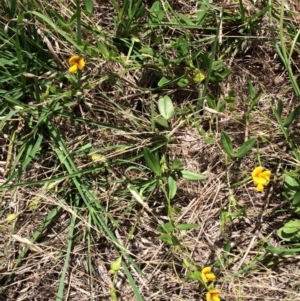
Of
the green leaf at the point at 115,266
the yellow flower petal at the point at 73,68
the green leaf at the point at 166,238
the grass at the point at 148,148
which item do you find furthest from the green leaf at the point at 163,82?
the green leaf at the point at 115,266

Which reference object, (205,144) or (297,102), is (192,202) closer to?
(205,144)

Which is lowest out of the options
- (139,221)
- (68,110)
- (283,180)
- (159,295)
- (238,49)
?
(159,295)

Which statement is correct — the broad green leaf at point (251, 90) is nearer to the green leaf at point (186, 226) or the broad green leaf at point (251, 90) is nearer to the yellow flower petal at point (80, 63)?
the green leaf at point (186, 226)

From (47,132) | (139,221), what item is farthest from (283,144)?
(47,132)

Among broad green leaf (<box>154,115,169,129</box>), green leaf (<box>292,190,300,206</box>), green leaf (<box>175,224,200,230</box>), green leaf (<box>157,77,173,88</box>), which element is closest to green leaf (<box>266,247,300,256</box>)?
green leaf (<box>292,190,300,206</box>)

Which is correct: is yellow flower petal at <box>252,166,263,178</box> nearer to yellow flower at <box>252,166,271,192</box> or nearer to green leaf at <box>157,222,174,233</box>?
yellow flower at <box>252,166,271,192</box>

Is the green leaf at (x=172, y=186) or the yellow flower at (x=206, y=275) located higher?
the green leaf at (x=172, y=186)
